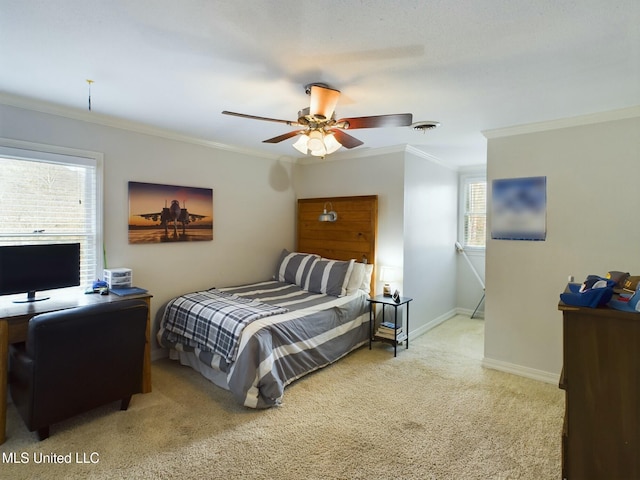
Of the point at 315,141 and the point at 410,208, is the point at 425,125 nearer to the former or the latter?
the point at 410,208

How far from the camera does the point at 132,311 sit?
2420mm

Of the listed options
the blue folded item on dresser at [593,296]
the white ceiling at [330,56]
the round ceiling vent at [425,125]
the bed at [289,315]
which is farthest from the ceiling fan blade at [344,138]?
the blue folded item on dresser at [593,296]

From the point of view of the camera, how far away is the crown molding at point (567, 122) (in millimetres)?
2756

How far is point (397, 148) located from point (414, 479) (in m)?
3.26

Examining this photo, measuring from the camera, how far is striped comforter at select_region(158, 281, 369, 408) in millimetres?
2645

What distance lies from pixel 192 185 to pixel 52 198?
50.5 inches

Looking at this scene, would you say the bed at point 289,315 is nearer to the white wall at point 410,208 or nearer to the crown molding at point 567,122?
the white wall at point 410,208

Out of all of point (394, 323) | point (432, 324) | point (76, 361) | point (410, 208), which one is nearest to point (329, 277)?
point (394, 323)

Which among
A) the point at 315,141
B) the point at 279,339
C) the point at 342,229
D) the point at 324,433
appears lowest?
the point at 324,433

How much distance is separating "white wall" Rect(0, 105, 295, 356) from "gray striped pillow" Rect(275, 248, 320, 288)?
0.22m

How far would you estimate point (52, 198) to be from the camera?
9.66 feet

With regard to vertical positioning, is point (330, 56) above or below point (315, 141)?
above

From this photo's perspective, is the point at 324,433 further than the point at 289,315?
No

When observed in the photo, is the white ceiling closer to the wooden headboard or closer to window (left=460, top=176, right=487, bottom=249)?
the wooden headboard
